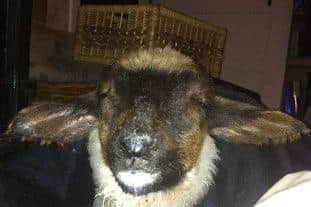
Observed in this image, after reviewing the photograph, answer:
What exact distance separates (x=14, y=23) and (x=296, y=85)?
3.46 ft

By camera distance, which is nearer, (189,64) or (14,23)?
(189,64)

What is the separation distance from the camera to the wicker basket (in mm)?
1199

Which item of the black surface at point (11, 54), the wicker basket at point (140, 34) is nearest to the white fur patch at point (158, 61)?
the wicker basket at point (140, 34)

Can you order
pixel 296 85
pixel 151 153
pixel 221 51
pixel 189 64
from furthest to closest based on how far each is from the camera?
pixel 296 85
pixel 221 51
pixel 189 64
pixel 151 153

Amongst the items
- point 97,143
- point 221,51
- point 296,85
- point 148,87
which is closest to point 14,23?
point 221,51

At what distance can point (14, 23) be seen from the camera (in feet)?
4.44

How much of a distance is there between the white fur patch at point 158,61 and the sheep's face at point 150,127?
0.04 ft

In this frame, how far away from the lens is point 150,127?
0.65 m

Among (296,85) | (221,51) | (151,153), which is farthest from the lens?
(296,85)

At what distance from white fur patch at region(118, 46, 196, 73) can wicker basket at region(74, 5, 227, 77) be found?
0.39m

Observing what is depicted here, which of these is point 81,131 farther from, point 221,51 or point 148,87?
point 221,51

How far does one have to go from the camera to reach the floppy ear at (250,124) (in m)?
0.77

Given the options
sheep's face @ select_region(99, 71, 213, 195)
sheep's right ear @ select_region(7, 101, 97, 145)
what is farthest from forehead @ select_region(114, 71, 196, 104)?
sheep's right ear @ select_region(7, 101, 97, 145)

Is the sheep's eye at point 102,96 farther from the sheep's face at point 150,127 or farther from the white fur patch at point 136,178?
the white fur patch at point 136,178
